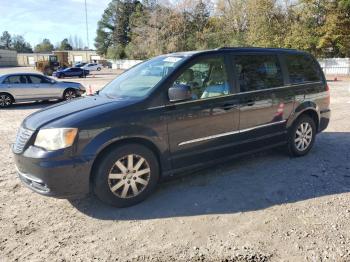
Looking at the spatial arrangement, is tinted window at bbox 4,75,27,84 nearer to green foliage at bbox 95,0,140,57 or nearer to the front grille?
the front grille

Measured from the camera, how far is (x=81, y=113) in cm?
409

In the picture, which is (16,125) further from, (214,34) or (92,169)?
(214,34)

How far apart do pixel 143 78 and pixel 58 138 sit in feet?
5.10

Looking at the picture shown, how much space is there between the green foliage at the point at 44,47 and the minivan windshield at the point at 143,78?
462 feet

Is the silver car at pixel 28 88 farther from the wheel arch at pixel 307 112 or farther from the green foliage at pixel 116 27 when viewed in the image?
the green foliage at pixel 116 27

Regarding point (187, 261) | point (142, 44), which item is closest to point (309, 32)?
point (142, 44)

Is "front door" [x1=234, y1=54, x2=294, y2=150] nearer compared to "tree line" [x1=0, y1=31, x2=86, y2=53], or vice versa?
"front door" [x1=234, y1=54, x2=294, y2=150]

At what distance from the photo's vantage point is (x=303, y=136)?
6020mm

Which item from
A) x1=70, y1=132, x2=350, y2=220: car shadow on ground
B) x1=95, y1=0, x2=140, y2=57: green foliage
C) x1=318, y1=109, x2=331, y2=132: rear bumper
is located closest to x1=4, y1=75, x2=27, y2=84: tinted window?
x1=70, y1=132, x2=350, y2=220: car shadow on ground

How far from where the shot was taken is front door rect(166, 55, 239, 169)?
4.47 m

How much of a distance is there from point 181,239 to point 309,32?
34.3m

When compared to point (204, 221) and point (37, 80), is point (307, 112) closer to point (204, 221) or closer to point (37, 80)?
point (204, 221)

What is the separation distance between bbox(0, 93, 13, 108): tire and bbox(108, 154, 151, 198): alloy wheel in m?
12.5

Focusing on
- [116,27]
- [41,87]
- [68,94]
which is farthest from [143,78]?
[116,27]
